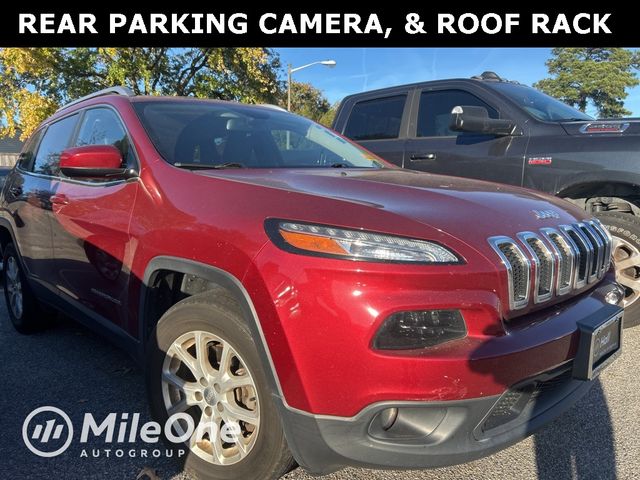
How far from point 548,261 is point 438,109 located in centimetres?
340

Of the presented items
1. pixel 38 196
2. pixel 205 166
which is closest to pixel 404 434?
pixel 205 166

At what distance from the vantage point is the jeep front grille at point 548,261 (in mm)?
1797

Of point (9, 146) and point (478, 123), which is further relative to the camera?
point (9, 146)

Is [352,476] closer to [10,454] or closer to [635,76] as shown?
[10,454]

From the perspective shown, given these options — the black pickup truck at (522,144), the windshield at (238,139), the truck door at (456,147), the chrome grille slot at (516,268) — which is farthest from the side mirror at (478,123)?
the chrome grille slot at (516,268)

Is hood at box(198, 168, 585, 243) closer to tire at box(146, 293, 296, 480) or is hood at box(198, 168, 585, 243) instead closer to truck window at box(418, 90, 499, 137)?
tire at box(146, 293, 296, 480)

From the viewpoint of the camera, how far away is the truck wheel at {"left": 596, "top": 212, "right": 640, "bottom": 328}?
3752mm

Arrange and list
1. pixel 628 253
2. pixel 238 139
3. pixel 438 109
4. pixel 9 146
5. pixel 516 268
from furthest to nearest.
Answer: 1. pixel 9 146
2. pixel 438 109
3. pixel 628 253
4. pixel 238 139
5. pixel 516 268

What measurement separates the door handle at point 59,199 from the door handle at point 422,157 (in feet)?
10.4

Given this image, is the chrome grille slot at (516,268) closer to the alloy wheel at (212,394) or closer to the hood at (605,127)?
the alloy wheel at (212,394)

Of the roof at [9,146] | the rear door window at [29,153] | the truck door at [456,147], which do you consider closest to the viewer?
the rear door window at [29,153]

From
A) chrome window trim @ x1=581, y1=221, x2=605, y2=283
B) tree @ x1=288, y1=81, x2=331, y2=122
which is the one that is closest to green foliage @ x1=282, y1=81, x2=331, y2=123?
tree @ x1=288, y1=81, x2=331, y2=122

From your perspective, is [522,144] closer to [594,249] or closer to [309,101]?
[594,249]

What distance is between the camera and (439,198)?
204 cm
